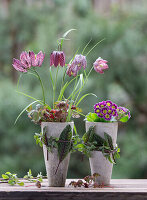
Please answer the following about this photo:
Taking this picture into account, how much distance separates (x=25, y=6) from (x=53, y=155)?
2.53 m

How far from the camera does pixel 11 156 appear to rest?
2529 mm

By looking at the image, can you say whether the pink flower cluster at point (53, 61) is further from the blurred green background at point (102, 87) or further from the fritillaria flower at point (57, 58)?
the blurred green background at point (102, 87)

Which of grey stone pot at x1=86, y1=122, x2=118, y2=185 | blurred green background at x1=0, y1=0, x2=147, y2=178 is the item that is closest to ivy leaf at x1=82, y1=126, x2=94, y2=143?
grey stone pot at x1=86, y1=122, x2=118, y2=185

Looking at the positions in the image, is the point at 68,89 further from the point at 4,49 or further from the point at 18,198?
the point at 18,198

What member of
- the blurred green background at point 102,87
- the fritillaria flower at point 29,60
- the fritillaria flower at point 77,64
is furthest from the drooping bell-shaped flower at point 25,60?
the blurred green background at point 102,87

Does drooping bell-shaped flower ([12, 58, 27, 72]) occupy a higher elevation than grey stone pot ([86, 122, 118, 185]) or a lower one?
higher

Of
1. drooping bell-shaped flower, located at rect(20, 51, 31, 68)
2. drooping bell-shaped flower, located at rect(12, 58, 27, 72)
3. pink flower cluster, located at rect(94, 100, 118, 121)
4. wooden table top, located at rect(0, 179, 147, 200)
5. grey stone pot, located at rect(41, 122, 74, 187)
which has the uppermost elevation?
drooping bell-shaped flower, located at rect(20, 51, 31, 68)

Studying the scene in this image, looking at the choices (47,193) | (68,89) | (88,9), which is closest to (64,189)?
(47,193)

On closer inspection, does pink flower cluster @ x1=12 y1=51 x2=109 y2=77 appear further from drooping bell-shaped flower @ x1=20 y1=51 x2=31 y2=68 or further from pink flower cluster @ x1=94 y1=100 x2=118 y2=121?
pink flower cluster @ x1=94 y1=100 x2=118 y2=121

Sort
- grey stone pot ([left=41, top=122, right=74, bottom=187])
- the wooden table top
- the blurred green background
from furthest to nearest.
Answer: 1. the blurred green background
2. grey stone pot ([left=41, top=122, right=74, bottom=187])
3. the wooden table top

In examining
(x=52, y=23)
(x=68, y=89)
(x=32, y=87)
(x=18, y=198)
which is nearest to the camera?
(x=18, y=198)

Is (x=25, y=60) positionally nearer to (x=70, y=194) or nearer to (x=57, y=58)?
(x=57, y=58)

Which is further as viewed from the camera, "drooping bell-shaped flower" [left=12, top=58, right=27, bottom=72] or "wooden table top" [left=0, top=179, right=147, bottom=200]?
"drooping bell-shaped flower" [left=12, top=58, right=27, bottom=72]

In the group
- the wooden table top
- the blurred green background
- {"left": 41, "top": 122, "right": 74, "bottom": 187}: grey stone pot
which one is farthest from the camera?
the blurred green background
